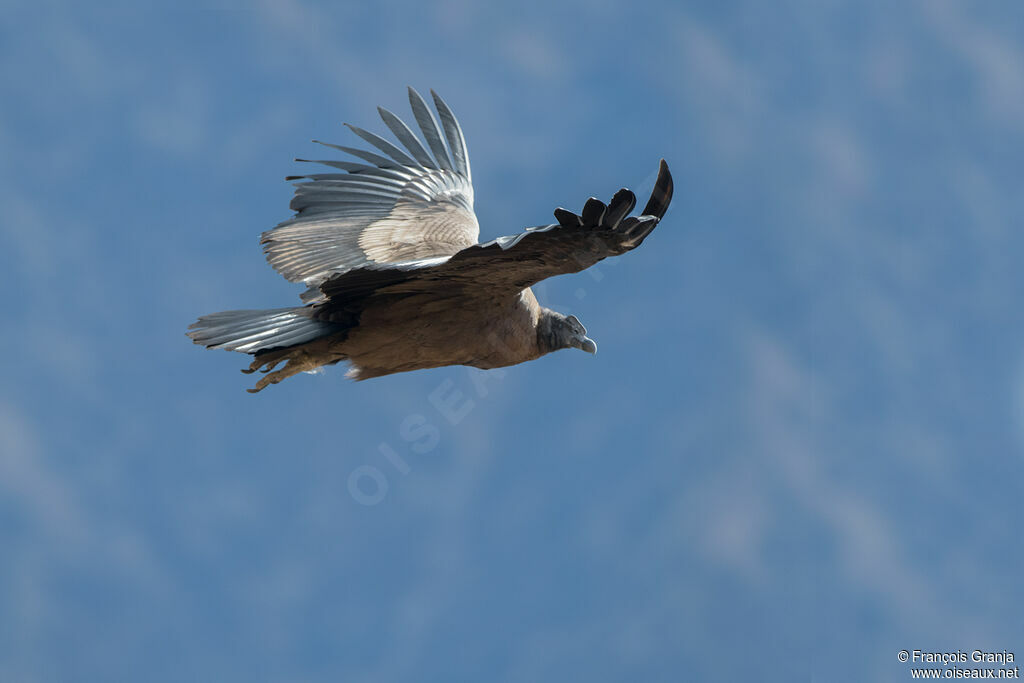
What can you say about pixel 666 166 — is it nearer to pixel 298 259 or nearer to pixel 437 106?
pixel 298 259

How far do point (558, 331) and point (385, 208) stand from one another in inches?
71.5

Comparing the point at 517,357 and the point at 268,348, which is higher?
the point at 517,357

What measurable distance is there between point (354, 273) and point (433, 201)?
8.15ft

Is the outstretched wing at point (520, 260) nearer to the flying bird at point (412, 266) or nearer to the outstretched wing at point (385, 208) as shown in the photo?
Answer: the flying bird at point (412, 266)

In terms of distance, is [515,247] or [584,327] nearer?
[515,247]

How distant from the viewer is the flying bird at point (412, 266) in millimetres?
5648

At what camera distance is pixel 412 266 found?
599 centimetres

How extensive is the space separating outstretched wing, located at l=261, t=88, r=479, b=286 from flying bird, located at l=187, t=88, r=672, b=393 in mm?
10

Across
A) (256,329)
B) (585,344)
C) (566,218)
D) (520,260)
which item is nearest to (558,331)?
(585,344)

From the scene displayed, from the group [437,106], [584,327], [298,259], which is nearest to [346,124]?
[437,106]

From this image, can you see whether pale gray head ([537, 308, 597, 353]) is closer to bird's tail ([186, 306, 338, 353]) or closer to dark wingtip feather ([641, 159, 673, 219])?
bird's tail ([186, 306, 338, 353])

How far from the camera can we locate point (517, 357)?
7281mm

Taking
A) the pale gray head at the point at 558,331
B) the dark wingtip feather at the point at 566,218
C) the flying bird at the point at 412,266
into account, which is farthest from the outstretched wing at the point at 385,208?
the dark wingtip feather at the point at 566,218

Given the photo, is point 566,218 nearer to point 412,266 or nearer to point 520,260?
point 520,260
